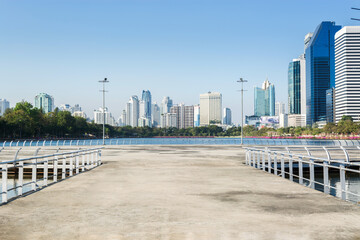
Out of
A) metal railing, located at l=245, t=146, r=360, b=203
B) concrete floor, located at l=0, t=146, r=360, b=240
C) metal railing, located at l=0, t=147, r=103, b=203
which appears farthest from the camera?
metal railing, located at l=245, t=146, r=360, b=203

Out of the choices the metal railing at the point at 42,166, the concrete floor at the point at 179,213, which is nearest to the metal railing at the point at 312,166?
the concrete floor at the point at 179,213

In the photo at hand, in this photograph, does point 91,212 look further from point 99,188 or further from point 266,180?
point 266,180

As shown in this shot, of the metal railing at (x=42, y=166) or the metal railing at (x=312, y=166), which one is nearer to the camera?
the metal railing at (x=42, y=166)

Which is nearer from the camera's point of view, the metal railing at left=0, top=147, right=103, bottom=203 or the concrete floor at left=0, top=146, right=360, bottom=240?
the concrete floor at left=0, top=146, right=360, bottom=240

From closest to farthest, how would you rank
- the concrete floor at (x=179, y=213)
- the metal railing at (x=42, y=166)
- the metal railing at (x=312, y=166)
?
the concrete floor at (x=179, y=213) → the metal railing at (x=42, y=166) → the metal railing at (x=312, y=166)

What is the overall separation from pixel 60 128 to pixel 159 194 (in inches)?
6668

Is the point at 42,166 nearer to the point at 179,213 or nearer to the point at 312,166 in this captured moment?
the point at 312,166

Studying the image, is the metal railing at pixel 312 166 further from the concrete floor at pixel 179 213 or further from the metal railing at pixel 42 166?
the metal railing at pixel 42 166

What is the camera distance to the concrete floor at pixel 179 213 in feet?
22.1

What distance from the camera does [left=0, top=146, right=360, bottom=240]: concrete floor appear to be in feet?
22.1

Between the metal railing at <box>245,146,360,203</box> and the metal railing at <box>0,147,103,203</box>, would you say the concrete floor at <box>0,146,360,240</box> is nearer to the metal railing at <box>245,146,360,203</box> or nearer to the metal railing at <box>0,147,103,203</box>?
the metal railing at <box>0,147,103,203</box>

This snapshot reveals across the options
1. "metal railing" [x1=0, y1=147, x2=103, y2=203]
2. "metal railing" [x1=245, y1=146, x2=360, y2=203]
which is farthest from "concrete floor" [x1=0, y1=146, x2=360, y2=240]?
"metal railing" [x1=245, y1=146, x2=360, y2=203]

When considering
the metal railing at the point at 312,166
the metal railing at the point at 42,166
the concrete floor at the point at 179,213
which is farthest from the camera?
the metal railing at the point at 312,166

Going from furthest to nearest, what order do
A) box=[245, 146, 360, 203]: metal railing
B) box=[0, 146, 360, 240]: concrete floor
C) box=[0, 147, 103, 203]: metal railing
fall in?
box=[245, 146, 360, 203]: metal railing
box=[0, 147, 103, 203]: metal railing
box=[0, 146, 360, 240]: concrete floor
